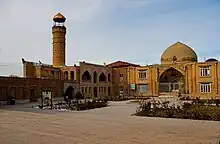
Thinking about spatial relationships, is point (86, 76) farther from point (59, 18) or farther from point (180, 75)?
point (180, 75)

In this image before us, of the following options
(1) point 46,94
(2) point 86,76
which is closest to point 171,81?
(2) point 86,76

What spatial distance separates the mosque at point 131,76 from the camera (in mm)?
44281

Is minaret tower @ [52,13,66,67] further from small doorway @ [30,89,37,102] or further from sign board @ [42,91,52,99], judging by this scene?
sign board @ [42,91,52,99]

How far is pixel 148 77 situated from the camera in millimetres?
51469

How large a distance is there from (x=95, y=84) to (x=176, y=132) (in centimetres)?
3922

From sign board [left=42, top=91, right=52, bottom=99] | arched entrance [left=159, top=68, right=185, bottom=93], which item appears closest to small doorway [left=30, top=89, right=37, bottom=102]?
sign board [left=42, top=91, right=52, bottom=99]

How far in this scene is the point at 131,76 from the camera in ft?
174

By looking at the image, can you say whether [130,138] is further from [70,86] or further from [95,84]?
[95,84]

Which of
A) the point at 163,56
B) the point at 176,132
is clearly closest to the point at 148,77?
the point at 163,56

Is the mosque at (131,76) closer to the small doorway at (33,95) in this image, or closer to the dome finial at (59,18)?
the dome finial at (59,18)

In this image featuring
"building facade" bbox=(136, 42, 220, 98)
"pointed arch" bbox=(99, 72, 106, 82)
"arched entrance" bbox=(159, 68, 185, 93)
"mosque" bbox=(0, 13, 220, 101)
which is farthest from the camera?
"pointed arch" bbox=(99, 72, 106, 82)

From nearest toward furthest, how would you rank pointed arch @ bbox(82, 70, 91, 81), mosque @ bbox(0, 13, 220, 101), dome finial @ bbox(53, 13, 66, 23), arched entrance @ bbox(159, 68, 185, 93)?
mosque @ bbox(0, 13, 220, 101), pointed arch @ bbox(82, 70, 91, 81), dome finial @ bbox(53, 13, 66, 23), arched entrance @ bbox(159, 68, 185, 93)

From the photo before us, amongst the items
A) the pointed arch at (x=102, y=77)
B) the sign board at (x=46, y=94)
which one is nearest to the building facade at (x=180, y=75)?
the pointed arch at (x=102, y=77)

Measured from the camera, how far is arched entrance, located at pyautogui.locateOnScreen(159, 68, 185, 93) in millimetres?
51219
